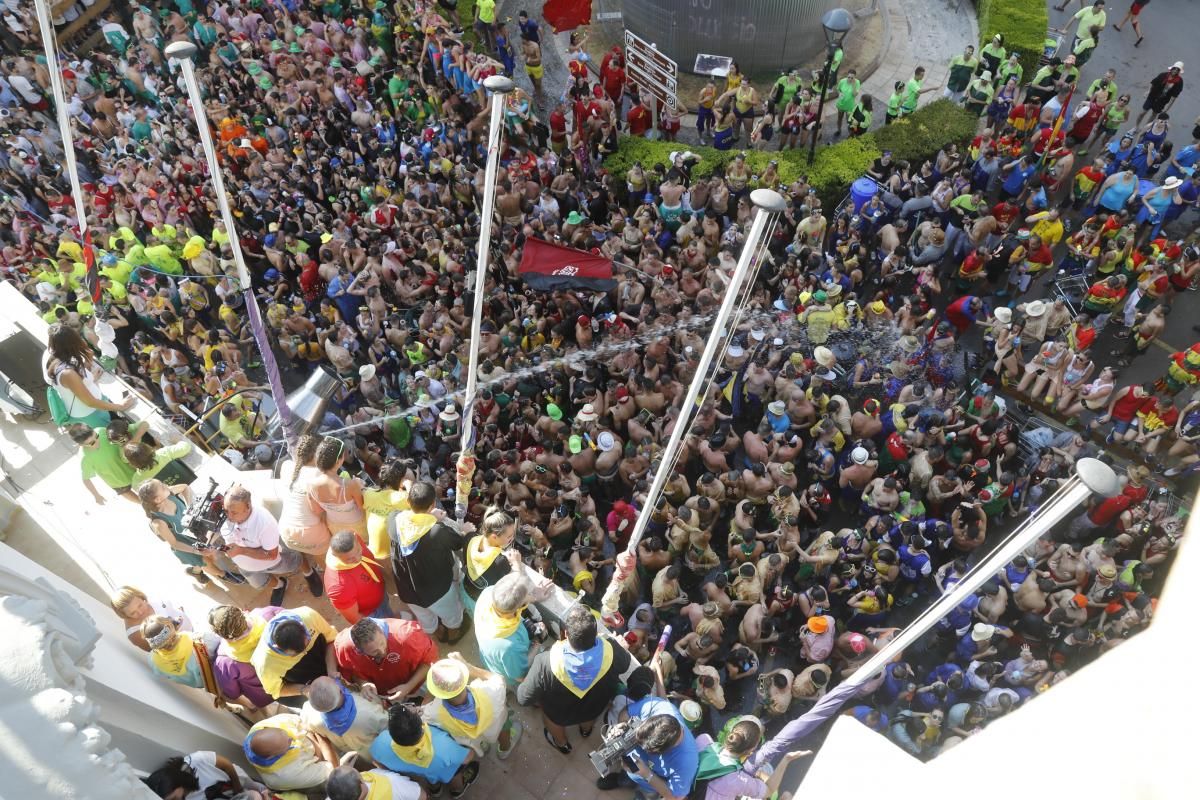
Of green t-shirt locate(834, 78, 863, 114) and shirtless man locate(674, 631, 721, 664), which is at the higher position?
green t-shirt locate(834, 78, 863, 114)

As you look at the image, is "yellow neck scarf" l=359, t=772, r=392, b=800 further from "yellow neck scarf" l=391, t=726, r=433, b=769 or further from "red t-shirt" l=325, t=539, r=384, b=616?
"red t-shirt" l=325, t=539, r=384, b=616

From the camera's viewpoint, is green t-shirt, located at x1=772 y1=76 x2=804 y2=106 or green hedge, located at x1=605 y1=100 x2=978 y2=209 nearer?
green hedge, located at x1=605 y1=100 x2=978 y2=209

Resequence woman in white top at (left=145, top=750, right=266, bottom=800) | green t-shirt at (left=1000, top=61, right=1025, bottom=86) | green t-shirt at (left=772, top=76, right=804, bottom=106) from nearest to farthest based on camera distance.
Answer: woman in white top at (left=145, top=750, right=266, bottom=800), green t-shirt at (left=1000, top=61, right=1025, bottom=86), green t-shirt at (left=772, top=76, right=804, bottom=106)

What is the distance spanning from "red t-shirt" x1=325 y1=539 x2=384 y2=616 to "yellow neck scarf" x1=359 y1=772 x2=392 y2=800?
1700 mm

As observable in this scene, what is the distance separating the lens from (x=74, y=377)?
854 cm

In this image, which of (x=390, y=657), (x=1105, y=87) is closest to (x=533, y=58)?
(x=1105, y=87)

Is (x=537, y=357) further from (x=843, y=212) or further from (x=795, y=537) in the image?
(x=843, y=212)

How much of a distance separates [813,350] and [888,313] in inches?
52.3

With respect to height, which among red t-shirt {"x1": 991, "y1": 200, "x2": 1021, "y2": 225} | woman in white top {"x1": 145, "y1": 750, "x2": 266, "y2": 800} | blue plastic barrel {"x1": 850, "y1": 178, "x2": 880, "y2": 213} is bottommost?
woman in white top {"x1": 145, "y1": 750, "x2": 266, "y2": 800}

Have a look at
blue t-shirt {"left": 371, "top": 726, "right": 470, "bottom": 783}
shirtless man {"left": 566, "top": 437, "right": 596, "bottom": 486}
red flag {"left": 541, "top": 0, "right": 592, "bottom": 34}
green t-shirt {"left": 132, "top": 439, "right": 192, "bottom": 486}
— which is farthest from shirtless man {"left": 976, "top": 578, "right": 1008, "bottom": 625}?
red flag {"left": 541, "top": 0, "right": 592, "bottom": 34}

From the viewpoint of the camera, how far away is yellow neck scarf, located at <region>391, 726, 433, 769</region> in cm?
567

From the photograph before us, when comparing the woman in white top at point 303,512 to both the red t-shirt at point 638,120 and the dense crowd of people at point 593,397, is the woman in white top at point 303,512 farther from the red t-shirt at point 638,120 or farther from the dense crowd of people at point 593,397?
the red t-shirt at point 638,120

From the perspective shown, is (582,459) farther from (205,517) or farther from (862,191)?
(862,191)

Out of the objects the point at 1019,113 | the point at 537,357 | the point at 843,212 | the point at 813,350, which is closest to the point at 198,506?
the point at 537,357
